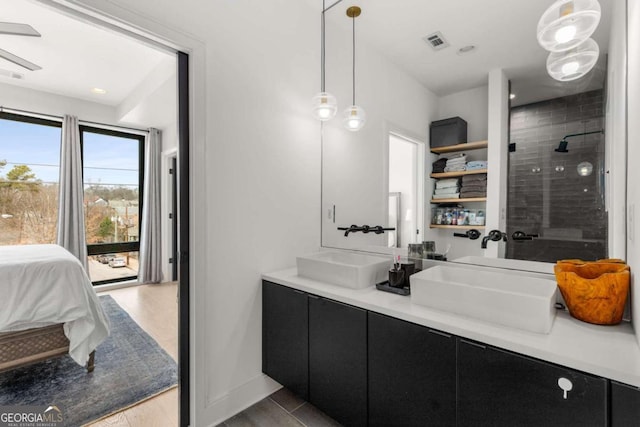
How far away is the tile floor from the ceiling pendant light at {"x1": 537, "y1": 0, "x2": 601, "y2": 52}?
2.19 m

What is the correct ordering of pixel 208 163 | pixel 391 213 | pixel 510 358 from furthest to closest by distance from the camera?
pixel 391 213 → pixel 208 163 → pixel 510 358

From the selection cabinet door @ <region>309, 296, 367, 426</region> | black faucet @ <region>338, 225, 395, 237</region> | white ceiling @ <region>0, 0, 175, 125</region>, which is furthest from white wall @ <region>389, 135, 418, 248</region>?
white ceiling @ <region>0, 0, 175, 125</region>

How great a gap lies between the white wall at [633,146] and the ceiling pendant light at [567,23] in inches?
4.1

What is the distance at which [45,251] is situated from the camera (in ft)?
8.28

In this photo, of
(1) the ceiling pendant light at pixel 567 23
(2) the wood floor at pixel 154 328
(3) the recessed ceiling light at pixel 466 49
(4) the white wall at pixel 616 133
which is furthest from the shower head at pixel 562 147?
(2) the wood floor at pixel 154 328

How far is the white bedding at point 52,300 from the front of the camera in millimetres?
1938

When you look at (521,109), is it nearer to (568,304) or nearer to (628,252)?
(628,252)

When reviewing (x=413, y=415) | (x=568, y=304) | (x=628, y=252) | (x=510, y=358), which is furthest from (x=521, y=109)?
(x=413, y=415)

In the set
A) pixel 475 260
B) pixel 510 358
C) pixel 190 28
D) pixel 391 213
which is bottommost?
pixel 510 358

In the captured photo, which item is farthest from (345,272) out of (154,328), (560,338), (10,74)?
(10,74)

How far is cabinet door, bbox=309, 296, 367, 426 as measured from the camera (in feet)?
4.55

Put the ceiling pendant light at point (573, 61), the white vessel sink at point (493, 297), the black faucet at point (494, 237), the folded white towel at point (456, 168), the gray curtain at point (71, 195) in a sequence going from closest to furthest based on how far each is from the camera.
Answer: the white vessel sink at point (493, 297), the ceiling pendant light at point (573, 61), the black faucet at point (494, 237), the folded white towel at point (456, 168), the gray curtain at point (71, 195)

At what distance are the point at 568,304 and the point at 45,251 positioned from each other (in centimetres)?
368

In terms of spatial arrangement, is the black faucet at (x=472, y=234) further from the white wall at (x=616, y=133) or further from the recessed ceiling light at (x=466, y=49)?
the recessed ceiling light at (x=466, y=49)
